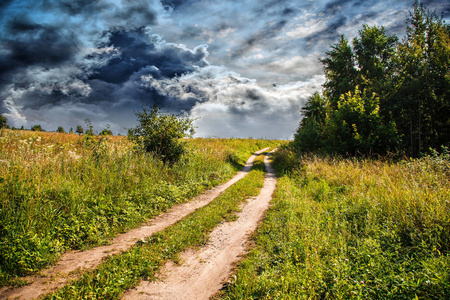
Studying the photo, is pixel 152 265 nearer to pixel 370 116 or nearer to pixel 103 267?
pixel 103 267

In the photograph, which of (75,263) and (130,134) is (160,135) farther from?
(75,263)

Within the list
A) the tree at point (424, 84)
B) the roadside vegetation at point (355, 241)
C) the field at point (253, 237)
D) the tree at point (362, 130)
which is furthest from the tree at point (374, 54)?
the field at point (253, 237)

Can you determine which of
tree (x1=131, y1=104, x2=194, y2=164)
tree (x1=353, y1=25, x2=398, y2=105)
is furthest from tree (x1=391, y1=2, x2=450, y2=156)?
tree (x1=131, y1=104, x2=194, y2=164)

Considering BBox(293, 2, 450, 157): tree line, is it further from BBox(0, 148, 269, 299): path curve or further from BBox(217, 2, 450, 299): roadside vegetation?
BBox(0, 148, 269, 299): path curve

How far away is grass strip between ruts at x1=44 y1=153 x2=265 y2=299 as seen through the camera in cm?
342

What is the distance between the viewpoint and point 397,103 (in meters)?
20.8

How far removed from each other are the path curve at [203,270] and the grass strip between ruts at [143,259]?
0.62ft

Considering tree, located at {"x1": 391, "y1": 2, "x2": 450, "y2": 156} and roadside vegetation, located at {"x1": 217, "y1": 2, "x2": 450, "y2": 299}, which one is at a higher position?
tree, located at {"x1": 391, "y1": 2, "x2": 450, "y2": 156}

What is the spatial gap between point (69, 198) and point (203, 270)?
14.1ft

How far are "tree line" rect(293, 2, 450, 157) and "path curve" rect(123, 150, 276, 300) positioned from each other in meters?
15.1

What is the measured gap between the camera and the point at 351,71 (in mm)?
29031

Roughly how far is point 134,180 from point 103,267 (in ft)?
15.2

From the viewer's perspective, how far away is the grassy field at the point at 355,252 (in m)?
3.38

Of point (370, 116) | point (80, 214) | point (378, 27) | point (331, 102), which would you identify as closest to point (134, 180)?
point (80, 214)
